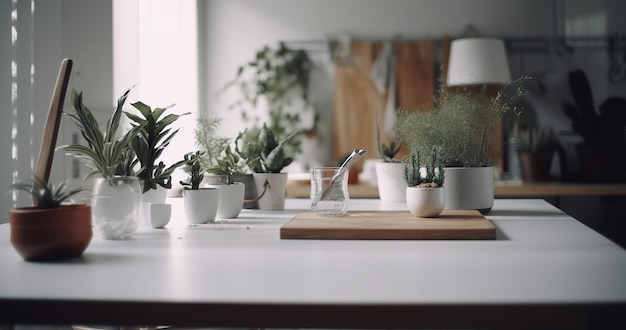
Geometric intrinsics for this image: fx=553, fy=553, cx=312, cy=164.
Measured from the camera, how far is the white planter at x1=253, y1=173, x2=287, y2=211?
1728mm

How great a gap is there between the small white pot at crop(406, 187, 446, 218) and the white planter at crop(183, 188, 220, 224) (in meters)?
0.51

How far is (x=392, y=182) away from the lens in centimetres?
187

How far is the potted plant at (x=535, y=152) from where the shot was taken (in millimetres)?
3576

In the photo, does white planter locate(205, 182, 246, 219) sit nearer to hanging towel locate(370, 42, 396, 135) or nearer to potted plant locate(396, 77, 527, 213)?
potted plant locate(396, 77, 527, 213)

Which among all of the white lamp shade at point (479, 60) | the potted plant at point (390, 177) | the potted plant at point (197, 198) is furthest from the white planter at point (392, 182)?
the white lamp shade at point (479, 60)

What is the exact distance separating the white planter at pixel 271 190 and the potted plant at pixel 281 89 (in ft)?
7.27

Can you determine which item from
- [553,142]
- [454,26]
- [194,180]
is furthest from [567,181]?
[194,180]

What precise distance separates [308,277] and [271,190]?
922 mm

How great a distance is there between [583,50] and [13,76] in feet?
11.7

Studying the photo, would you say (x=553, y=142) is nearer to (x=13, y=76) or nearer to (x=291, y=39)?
(x=291, y=39)

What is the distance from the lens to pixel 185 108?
12.7 feet

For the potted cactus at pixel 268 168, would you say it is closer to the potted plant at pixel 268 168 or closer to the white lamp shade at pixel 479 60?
the potted plant at pixel 268 168

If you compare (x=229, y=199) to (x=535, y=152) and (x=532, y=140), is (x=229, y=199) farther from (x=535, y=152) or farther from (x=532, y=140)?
(x=532, y=140)

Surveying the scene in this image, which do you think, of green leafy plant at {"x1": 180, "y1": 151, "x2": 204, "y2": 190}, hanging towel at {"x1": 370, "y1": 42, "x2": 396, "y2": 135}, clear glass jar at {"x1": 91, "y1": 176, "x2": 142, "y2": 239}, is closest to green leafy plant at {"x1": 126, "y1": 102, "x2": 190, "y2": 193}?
green leafy plant at {"x1": 180, "y1": 151, "x2": 204, "y2": 190}
